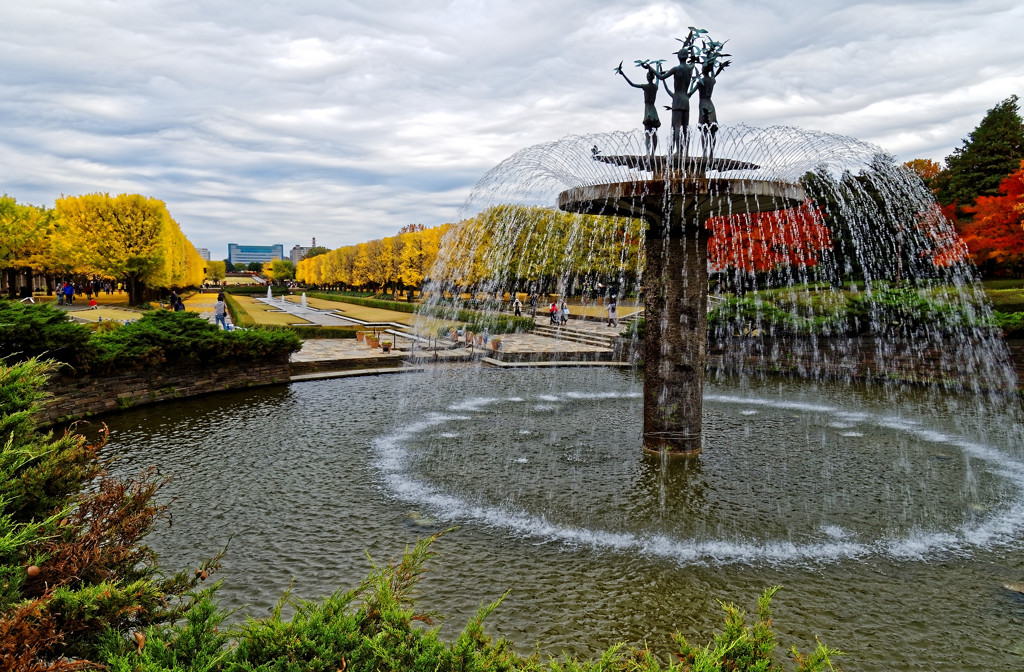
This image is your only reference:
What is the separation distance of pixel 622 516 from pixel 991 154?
143 feet

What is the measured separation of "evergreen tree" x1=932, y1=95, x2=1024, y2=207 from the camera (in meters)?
37.4

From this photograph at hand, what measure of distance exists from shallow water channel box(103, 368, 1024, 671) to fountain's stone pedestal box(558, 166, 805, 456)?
0.86m

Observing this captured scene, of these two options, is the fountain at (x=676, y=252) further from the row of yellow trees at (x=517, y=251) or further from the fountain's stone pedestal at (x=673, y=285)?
the row of yellow trees at (x=517, y=251)

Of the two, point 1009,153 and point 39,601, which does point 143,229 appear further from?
point 1009,153

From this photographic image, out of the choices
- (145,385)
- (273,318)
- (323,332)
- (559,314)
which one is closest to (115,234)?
(273,318)

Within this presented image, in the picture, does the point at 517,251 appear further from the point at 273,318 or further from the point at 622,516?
the point at 622,516

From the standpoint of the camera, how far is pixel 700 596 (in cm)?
605

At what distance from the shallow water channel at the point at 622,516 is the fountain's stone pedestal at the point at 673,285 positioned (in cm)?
86

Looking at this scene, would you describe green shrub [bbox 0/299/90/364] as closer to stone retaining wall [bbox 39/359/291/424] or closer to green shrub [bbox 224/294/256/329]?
stone retaining wall [bbox 39/359/291/424]

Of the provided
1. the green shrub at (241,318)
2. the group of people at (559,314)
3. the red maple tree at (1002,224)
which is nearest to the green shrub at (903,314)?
the red maple tree at (1002,224)

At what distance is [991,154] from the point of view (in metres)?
38.0

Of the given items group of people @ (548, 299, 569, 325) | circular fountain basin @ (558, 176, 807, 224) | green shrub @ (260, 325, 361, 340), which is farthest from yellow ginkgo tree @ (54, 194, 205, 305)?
circular fountain basin @ (558, 176, 807, 224)

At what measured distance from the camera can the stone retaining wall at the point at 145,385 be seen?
1349 cm

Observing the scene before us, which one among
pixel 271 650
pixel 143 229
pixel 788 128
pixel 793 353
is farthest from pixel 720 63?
pixel 143 229
